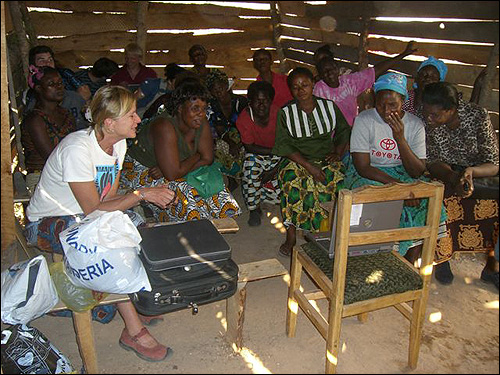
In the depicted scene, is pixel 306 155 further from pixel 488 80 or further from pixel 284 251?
pixel 488 80

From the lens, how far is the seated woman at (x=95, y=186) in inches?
102

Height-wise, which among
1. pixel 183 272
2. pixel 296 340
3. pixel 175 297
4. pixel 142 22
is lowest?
pixel 296 340

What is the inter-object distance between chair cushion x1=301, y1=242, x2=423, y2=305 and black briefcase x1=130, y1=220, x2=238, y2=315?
22.3 inches

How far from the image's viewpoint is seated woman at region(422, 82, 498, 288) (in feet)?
10.7

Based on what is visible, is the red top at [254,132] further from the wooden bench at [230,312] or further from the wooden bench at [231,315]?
the wooden bench at [231,315]

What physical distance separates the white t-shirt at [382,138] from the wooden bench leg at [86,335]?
84.1 inches

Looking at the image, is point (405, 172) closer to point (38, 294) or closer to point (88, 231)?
point (88, 231)

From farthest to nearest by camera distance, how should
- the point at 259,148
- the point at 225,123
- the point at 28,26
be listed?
1. the point at 28,26
2. the point at 225,123
3. the point at 259,148

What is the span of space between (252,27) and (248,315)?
5741 mm

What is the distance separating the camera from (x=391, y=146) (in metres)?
3.39

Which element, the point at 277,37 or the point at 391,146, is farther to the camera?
the point at 277,37

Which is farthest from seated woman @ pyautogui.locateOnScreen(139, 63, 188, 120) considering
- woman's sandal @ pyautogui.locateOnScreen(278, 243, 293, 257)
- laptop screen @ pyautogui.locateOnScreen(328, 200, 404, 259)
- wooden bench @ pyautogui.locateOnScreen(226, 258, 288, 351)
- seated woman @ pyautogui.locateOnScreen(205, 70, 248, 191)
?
laptop screen @ pyautogui.locateOnScreen(328, 200, 404, 259)

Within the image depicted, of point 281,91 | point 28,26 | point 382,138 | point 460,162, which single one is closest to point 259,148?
point 281,91

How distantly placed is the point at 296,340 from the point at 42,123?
8.13 feet
